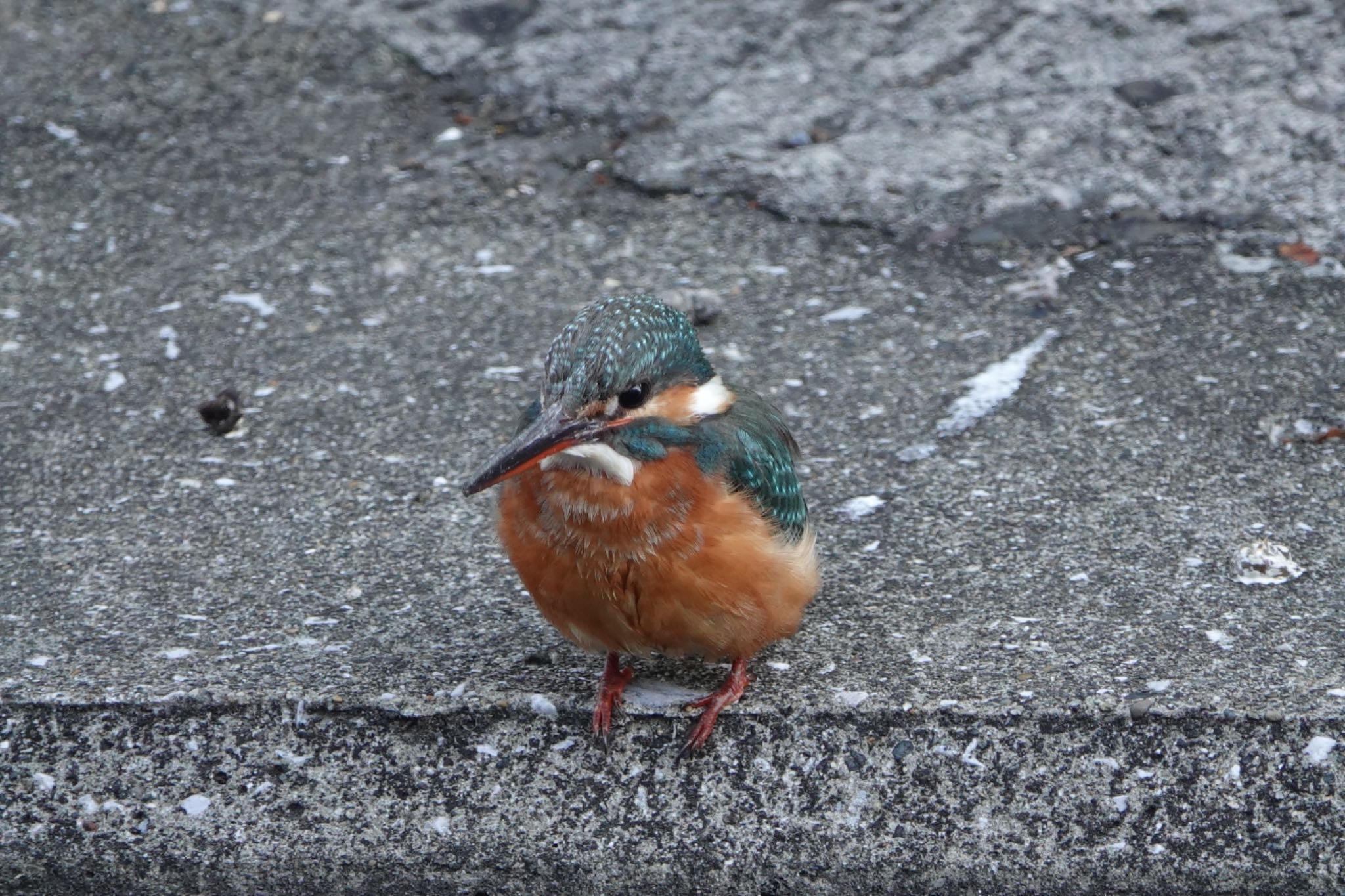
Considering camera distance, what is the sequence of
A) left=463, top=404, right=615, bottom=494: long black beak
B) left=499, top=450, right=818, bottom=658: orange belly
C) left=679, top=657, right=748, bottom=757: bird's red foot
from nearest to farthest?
left=463, top=404, right=615, bottom=494: long black beak
left=499, top=450, right=818, bottom=658: orange belly
left=679, top=657, right=748, bottom=757: bird's red foot

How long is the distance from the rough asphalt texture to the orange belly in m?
0.18

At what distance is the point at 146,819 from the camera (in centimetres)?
266

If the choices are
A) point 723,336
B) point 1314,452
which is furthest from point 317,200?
point 1314,452

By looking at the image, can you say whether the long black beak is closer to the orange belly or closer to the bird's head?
the bird's head

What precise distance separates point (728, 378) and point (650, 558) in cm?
146

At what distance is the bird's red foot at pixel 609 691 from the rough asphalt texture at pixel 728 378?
36 millimetres

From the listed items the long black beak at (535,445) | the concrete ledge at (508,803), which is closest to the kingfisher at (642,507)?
the long black beak at (535,445)

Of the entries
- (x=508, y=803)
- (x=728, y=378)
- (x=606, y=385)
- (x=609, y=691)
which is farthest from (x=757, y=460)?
(x=728, y=378)

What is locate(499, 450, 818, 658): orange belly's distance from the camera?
2.54 m

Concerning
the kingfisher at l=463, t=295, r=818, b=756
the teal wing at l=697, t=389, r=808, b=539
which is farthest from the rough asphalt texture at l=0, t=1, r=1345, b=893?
the teal wing at l=697, t=389, r=808, b=539

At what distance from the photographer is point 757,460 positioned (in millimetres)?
2723

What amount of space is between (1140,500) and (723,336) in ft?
4.23

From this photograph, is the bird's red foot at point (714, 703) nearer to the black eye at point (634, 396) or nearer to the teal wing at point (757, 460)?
the teal wing at point (757, 460)

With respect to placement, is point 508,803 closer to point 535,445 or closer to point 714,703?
point 714,703
